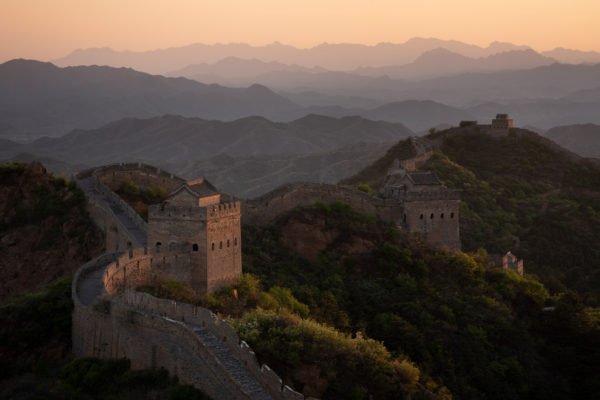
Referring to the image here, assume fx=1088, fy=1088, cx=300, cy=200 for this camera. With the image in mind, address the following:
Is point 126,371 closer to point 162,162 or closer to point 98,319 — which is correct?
point 98,319

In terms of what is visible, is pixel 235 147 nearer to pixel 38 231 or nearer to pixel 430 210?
pixel 38 231

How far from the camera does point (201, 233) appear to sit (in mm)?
34969

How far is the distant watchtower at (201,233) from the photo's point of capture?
115 feet

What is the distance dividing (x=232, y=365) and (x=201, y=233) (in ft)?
31.9

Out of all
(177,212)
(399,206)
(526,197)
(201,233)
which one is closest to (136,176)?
(399,206)

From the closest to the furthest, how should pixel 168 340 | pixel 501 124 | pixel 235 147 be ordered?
pixel 168 340 < pixel 501 124 < pixel 235 147

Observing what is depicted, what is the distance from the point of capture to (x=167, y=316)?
27922 mm

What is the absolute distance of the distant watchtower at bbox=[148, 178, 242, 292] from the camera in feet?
115

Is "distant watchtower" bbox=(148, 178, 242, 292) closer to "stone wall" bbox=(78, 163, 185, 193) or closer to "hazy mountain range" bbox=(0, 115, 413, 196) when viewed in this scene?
"stone wall" bbox=(78, 163, 185, 193)

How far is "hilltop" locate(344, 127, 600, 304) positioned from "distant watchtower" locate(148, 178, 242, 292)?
22749 mm

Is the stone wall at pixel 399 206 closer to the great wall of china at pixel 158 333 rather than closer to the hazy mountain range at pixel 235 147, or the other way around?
the great wall of china at pixel 158 333

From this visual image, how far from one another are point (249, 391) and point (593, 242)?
42.4 m

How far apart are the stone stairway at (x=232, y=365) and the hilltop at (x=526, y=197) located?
3040 cm

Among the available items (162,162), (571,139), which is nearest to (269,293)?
(162,162)
